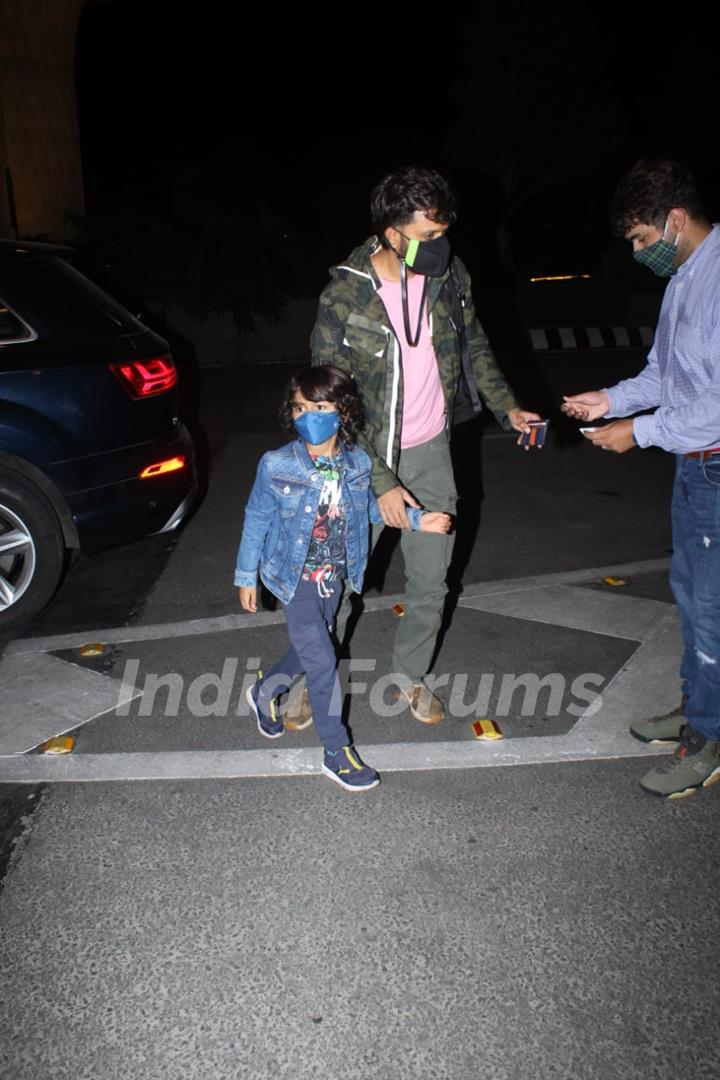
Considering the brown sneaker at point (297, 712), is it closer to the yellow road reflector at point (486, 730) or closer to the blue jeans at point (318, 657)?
the blue jeans at point (318, 657)

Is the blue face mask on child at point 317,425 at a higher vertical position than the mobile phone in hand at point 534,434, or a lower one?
higher

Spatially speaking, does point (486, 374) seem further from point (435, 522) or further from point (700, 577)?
point (700, 577)

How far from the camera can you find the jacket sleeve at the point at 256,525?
3.08m

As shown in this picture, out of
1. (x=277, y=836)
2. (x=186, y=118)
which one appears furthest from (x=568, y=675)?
(x=186, y=118)

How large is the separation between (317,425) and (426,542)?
0.76 metres

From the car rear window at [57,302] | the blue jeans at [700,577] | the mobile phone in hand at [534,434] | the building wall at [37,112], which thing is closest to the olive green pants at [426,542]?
the mobile phone in hand at [534,434]

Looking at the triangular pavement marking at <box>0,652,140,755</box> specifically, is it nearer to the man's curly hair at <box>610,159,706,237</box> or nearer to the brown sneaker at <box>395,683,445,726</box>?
the brown sneaker at <box>395,683,445,726</box>

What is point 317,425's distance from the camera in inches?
117

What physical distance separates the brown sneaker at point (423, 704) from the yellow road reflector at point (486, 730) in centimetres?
17

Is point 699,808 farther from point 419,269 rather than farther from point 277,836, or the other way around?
point 419,269

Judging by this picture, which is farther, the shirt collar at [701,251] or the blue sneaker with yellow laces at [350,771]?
the blue sneaker with yellow laces at [350,771]

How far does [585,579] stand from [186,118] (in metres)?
34.6

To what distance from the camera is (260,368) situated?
17125mm

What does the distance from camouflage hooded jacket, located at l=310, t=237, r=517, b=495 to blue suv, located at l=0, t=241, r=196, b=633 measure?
1.87 m
